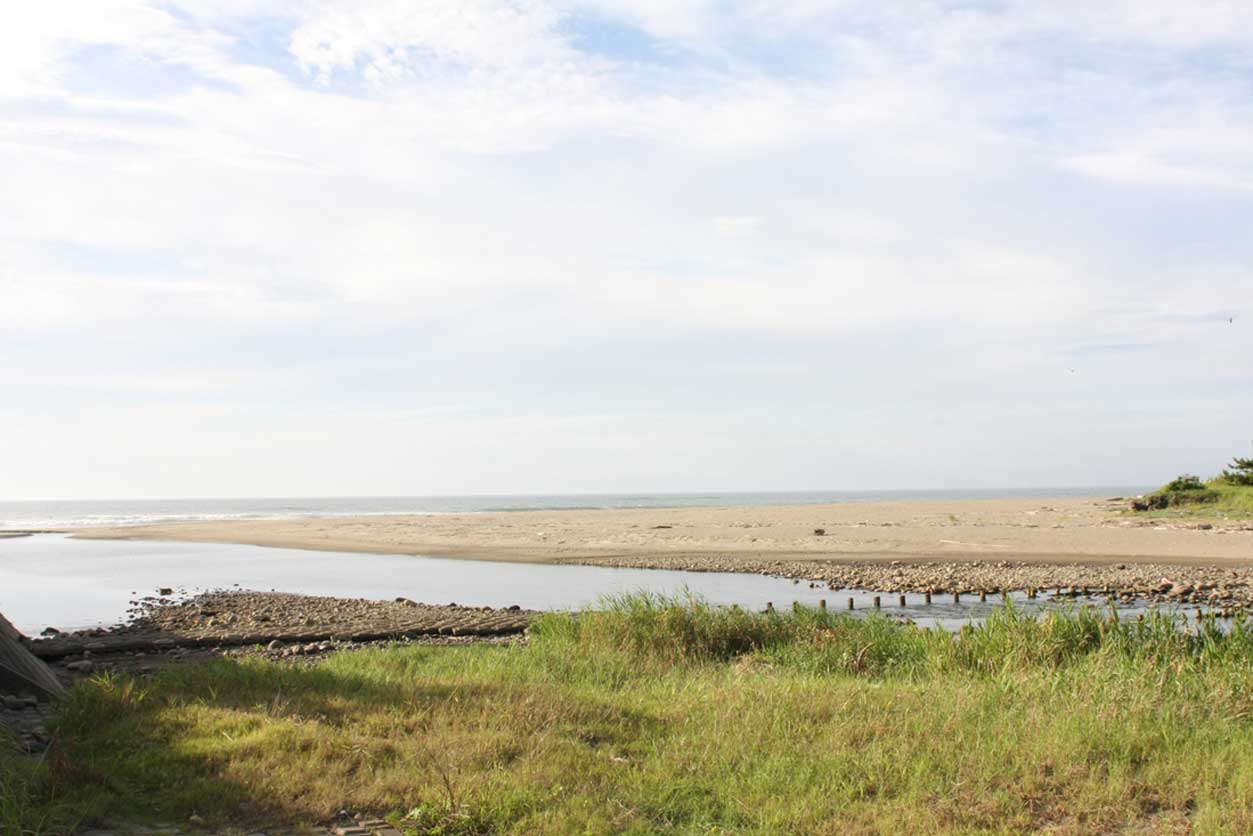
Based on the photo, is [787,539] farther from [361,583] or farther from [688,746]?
[688,746]

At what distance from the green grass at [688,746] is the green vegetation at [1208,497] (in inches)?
1658

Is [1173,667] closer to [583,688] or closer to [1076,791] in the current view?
[1076,791]

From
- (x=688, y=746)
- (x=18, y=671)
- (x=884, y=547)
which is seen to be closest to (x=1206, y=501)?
(x=884, y=547)

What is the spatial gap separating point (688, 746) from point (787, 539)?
122 ft

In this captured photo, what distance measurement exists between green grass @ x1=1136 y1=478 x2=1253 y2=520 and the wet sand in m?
2.14

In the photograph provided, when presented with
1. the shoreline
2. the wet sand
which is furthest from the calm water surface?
the wet sand

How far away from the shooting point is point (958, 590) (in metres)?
25.9

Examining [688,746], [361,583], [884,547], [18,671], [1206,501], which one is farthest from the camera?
[1206,501]

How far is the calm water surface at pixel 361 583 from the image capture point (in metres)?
24.2

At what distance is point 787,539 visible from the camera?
4541 centimetres

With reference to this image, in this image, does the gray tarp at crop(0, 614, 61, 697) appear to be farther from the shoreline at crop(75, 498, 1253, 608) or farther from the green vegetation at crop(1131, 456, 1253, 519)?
the green vegetation at crop(1131, 456, 1253, 519)

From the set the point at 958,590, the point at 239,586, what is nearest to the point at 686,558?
the point at 958,590

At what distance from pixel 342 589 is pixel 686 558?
13.4 metres

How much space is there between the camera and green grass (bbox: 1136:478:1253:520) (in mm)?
47969
